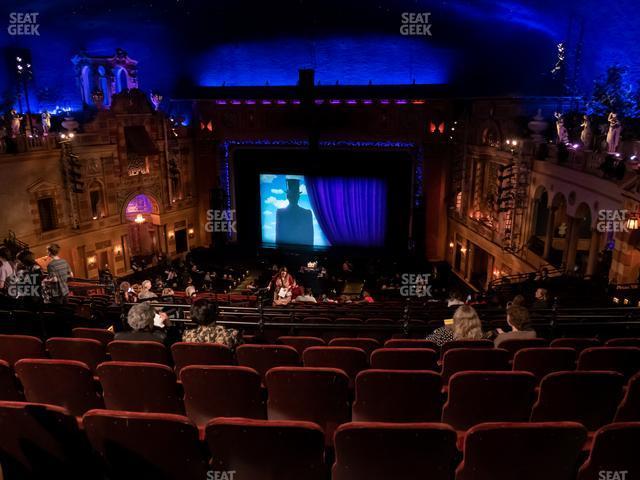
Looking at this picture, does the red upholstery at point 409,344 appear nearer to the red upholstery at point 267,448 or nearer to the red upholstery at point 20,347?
the red upholstery at point 267,448

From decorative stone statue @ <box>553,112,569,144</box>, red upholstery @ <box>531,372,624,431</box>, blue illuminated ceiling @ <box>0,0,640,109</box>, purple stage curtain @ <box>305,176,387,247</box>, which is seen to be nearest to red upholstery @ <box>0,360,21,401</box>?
red upholstery @ <box>531,372,624,431</box>

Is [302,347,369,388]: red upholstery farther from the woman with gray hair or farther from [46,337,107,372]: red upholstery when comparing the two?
[46,337,107,372]: red upholstery

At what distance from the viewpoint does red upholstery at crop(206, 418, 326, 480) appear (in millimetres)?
2662

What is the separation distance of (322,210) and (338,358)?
21.3 meters

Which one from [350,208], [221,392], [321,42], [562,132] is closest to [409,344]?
[221,392]

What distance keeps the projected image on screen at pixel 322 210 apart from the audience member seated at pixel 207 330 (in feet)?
67.8

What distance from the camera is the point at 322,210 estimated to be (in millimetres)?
25672

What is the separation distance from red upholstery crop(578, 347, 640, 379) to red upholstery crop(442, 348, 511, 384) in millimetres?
697

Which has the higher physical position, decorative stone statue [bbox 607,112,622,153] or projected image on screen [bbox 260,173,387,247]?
decorative stone statue [bbox 607,112,622,153]

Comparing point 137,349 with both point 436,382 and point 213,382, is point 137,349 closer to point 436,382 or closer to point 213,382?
point 213,382

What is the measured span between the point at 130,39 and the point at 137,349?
24834 millimetres

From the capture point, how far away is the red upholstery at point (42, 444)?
295 centimetres

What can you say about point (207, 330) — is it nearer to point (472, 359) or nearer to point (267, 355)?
point (267, 355)

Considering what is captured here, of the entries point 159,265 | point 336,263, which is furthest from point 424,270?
point 159,265
